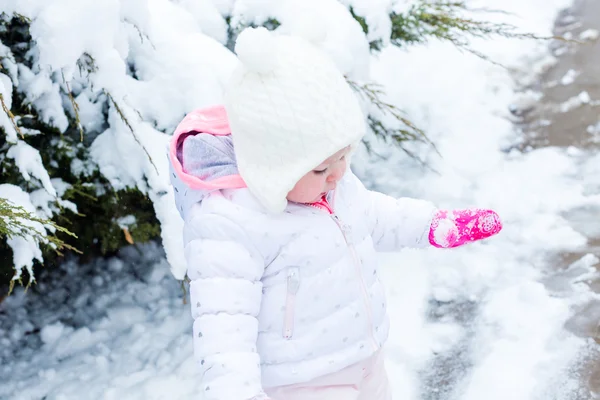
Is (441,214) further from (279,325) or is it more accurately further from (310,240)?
(279,325)

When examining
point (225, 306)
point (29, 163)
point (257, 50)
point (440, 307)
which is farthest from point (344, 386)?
point (29, 163)

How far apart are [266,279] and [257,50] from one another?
1.87ft

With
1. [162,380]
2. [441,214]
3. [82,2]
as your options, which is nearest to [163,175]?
[82,2]

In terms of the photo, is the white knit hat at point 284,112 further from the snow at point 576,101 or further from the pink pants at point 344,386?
the snow at point 576,101

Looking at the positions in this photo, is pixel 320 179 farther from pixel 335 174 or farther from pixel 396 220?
pixel 396 220

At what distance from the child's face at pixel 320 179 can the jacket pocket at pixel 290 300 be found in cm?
18

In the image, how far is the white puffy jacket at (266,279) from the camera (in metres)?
1.54

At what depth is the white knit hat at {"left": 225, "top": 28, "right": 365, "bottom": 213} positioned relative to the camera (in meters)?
1.46

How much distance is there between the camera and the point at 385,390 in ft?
6.53

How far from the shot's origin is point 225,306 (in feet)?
5.06

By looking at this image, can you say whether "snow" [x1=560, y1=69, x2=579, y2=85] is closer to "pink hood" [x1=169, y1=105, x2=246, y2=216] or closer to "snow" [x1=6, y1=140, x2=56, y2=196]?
"pink hood" [x1=169, y1=105, x2=246, y2=216]

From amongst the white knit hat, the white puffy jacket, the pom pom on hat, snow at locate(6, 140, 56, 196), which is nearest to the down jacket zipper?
the white puffy jacket

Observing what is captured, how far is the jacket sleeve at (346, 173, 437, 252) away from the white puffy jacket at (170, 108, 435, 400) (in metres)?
0.05

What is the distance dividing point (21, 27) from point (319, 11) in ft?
4.11
